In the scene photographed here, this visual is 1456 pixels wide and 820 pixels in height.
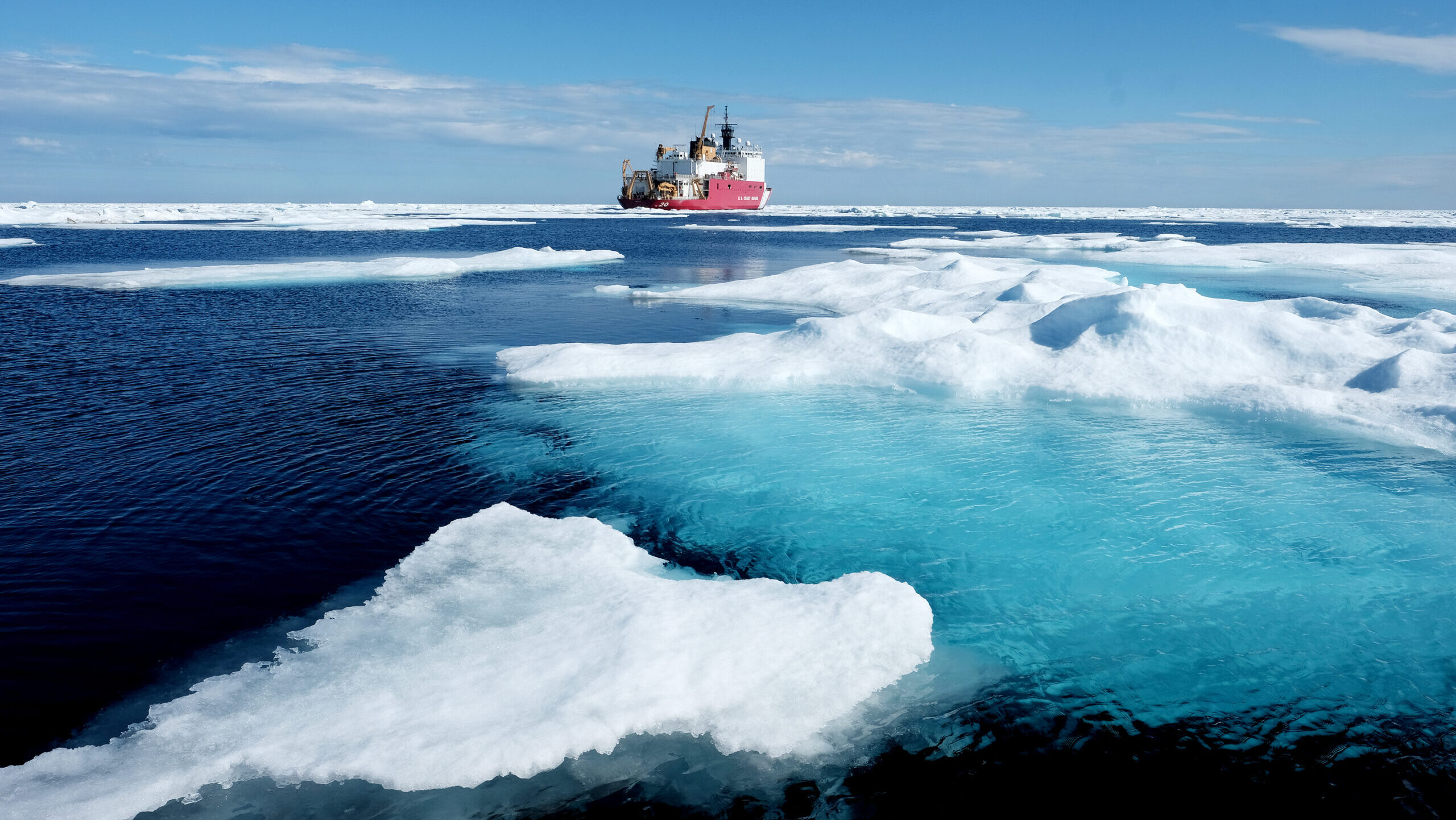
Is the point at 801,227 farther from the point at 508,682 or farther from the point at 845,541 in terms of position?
the point at 508,682

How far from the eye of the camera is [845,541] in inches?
304

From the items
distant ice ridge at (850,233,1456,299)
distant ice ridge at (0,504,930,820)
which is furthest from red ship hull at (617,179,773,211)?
distant ice ridge at (0,504,930,820)

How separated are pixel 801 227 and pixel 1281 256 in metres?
48.0

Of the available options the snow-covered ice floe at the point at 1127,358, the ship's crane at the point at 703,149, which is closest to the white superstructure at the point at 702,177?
the ship's crane at the point at 703,149

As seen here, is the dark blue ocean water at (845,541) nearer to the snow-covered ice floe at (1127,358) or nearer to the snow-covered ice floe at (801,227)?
the snow-covered ice floe at (1127,358)

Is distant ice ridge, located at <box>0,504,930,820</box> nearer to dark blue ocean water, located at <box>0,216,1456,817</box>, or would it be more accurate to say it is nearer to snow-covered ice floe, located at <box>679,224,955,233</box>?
dark blue ocean water, located at <box>0,216,1456,817</box>

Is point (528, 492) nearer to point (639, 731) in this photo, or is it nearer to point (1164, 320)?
point (639, 731)

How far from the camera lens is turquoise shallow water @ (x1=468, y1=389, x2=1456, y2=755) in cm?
564

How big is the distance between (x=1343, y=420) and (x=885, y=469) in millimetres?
6121

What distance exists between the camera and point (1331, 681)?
5562mm

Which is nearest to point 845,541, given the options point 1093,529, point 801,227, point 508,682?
point 1093,529

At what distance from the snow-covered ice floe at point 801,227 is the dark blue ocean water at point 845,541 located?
58.8 metres

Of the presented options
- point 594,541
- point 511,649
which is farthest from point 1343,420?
point 511,649

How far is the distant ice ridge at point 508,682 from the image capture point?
4504 millimetres
